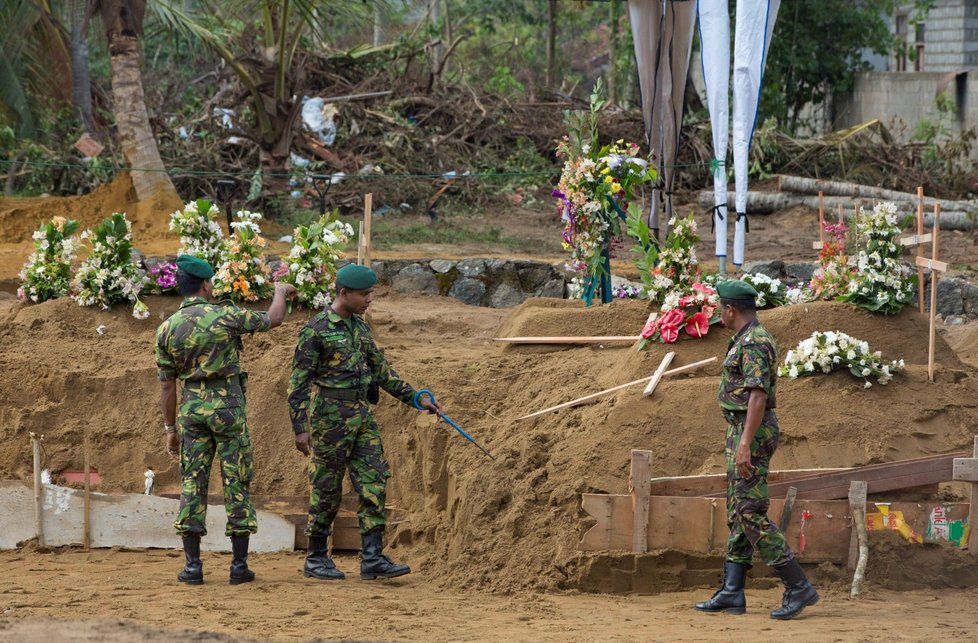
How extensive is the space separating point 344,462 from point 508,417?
6.00 ft

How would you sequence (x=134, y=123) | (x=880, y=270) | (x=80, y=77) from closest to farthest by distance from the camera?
(x=880, y=270) < (x=134, y=123) < (x=80, y=77)

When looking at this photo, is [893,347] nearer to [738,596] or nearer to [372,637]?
[738,596]

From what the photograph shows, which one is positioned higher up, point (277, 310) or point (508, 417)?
point (277, 310)

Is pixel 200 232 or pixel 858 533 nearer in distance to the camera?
pixel 858 533

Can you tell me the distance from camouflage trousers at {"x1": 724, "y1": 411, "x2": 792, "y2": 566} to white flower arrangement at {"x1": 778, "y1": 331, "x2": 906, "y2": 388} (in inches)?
72.8

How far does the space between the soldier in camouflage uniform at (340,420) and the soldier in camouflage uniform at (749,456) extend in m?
1.83

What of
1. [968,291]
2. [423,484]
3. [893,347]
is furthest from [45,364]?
[968,291]

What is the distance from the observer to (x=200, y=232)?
32.3 feet

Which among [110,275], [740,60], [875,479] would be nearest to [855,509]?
[875,479]

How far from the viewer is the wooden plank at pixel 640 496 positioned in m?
7.15

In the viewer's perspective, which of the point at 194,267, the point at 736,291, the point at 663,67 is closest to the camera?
the point at 736,291

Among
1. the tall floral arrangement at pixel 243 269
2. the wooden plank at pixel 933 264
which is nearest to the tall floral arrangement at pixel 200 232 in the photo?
the tall floral arrangement at pixel 243 269

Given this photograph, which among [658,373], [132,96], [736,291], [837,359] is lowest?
[658,373]

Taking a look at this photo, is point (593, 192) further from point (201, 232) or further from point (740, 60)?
point (201, 232)
